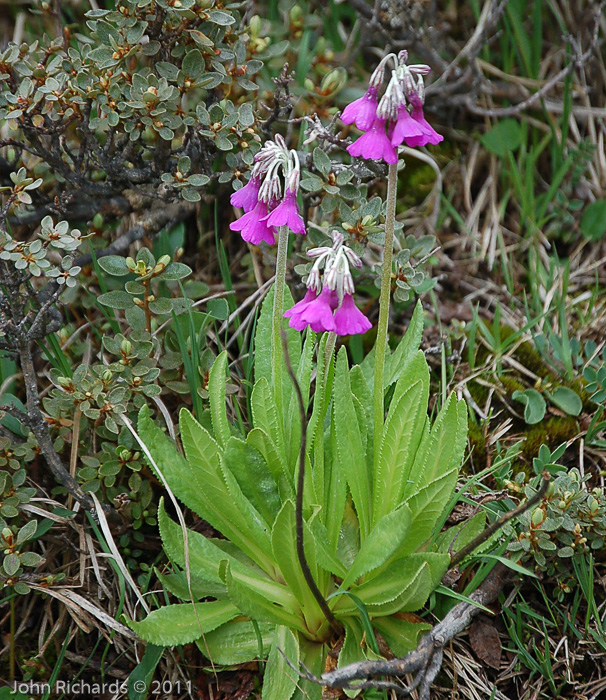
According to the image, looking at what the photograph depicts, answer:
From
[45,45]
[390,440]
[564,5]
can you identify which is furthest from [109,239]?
[564,5]

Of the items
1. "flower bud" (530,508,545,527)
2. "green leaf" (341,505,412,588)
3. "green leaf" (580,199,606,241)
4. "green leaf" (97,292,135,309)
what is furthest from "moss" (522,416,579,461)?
"green leaf" (97,292,135,309)

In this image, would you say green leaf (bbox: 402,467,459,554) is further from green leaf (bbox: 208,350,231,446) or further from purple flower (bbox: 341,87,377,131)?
purple flower (bbox: 341,87,377,131)

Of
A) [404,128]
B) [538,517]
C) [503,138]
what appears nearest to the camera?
[404,128]

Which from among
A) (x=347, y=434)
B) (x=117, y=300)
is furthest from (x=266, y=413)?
(x=117, y=300)

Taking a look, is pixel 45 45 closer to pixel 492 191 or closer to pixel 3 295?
pixel 3 295

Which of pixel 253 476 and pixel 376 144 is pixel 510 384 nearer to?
pixel 253 476

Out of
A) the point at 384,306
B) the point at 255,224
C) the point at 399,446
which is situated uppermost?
the point at 255,224

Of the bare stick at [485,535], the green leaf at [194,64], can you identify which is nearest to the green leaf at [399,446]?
the bare stick at [485,535]

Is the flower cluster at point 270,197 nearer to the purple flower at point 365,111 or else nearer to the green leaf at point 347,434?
the purple flower at point 365,111
